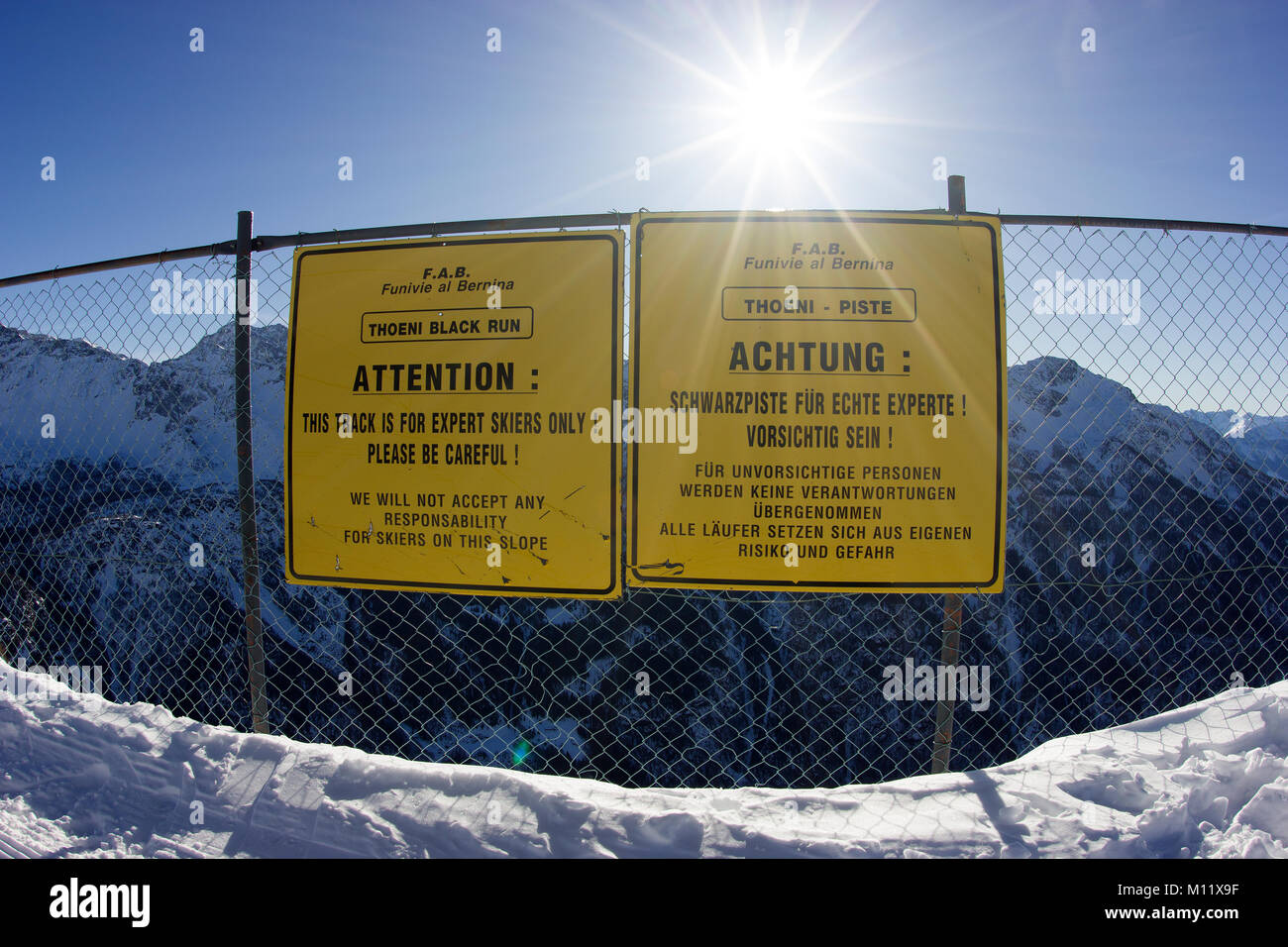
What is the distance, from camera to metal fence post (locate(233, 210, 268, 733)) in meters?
2.82

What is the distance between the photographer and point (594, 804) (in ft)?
7.38

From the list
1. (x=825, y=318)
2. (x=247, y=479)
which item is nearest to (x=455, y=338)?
(x=247, y=479)

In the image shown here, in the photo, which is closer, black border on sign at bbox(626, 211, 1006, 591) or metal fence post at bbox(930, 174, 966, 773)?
black border on sign at bbox(626, 211, 1006, 591)

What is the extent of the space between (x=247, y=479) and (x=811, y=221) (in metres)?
3.05

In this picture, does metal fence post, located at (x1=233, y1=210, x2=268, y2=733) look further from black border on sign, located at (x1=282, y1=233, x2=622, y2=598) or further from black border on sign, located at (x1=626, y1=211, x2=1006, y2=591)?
black border on sign, located at (x1=626, y1=211, x2=1006, y2=591)

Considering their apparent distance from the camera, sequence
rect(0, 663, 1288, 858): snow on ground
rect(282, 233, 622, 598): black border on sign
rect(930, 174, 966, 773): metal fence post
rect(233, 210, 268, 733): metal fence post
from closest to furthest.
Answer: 1. rect(0, 663, 1288, 858): snow on ground
2. rect(282, 233, 622, 598): black border on sign
3. rect(930, 174, 966, 773): metal fence post
4. rect(233, 210, 268, 733): metal fence post

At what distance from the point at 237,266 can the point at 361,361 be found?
2.80ft

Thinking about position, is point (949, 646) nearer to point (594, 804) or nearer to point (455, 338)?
point (594, 804)

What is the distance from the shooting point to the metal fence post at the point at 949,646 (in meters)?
2.59

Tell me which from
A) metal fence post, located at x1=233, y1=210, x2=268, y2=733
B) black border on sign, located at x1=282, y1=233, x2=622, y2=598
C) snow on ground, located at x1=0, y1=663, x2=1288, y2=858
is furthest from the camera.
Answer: metal fence post, located at x1=233, y1=210, x2=268, y2=733

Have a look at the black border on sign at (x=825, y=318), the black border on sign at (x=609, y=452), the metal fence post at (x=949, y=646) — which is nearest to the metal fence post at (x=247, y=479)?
the black border on sign at (x=609, y=452)

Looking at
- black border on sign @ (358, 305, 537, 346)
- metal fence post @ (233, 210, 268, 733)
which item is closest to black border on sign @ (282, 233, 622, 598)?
black border on sign @ (358, 305, 537, 346)

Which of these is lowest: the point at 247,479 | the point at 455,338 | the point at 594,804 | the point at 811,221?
the point at 594,804

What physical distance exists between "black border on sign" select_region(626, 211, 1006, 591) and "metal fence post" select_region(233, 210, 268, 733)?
1904 mm
